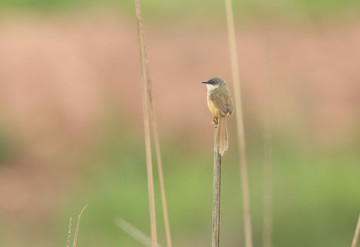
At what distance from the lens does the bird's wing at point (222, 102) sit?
2.21 metres

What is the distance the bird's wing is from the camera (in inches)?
86.8

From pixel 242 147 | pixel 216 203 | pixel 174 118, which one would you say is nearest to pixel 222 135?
pixel 242 147

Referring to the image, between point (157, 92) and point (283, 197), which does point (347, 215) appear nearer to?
point (283, 197)

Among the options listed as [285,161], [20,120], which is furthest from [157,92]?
[285,161]

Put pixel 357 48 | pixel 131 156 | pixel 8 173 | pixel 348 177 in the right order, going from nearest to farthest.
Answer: pixel 348 177
pixel 131 156
pixel 8 173
pixel 357 48

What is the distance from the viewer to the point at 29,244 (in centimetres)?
550

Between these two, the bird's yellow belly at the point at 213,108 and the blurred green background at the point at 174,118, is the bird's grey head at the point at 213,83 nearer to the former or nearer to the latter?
the bird's yellow belly at the point at 213,108

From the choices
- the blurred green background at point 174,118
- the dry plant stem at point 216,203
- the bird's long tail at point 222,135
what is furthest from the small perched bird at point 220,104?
the blurred green background at point 174,118

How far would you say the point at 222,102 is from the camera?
2221 millimetres

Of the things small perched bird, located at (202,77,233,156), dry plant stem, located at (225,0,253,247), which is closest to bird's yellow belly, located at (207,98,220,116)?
small perched bird, located at (202,77,233,156)

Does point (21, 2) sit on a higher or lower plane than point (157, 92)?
higher

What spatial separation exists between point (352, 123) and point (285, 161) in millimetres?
1496

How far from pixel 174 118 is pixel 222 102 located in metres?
5.11

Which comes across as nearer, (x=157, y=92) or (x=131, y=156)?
(x=131, y=156)
